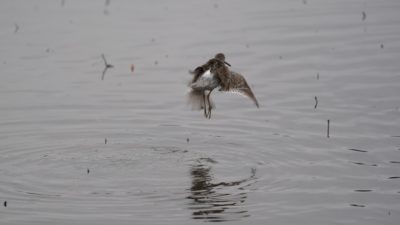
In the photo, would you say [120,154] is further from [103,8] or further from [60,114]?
[103,8]

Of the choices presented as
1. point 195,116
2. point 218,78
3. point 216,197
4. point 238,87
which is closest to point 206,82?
point 218,78

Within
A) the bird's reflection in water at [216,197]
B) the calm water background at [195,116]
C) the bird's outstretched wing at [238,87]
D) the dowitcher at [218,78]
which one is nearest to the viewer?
the bird's reflection in water at [216,197]

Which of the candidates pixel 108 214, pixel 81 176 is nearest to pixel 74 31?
pixel 81 176

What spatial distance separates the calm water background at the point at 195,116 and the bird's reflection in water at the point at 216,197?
0.9 inches

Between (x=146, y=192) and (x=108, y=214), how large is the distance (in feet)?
2.54

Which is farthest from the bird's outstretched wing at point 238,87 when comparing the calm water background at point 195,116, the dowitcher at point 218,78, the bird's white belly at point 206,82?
the calm water background at point 195,116

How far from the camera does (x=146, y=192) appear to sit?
9758mm

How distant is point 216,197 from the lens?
957 cm

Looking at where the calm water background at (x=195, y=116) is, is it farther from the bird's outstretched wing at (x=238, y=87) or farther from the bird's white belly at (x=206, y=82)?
the bird's white belly at (x=206, y=82)

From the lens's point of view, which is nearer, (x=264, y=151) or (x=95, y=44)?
(x=264, y=151)

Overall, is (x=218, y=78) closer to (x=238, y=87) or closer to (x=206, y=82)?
(x=206, y=82)

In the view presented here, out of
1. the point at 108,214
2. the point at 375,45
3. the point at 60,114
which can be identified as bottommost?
the point at 108,214

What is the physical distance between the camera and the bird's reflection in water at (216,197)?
9.04 m

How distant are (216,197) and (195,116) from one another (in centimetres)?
325
